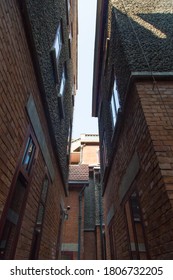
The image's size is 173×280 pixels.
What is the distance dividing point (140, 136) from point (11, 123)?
2.06 meters

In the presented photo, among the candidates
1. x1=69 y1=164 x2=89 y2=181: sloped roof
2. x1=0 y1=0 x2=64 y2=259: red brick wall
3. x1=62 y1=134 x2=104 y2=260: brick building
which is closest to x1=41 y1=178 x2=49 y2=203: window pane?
x1=0 y1=0 x2=64 y2=259: red brick wall

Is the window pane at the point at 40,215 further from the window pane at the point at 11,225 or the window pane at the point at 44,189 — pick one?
the window pane at the point at 11,225

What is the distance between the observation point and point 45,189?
494 centimetres

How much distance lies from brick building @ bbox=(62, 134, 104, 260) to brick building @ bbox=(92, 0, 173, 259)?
18.7 ft

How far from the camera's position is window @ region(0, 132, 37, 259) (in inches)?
118

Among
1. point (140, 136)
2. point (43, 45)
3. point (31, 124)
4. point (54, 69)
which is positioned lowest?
point (140, 136)

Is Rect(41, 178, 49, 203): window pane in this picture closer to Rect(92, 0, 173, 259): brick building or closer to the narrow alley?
the narrow alley

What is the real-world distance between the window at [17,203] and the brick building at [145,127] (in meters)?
1.97

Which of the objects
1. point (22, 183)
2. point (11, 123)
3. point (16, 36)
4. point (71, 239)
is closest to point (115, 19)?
point (16, 36)

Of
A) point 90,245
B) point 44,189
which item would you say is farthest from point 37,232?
point 90,245

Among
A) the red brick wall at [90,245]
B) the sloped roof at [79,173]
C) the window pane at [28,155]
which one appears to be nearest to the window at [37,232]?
the window pane at [28,155]

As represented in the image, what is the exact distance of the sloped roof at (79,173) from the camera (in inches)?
480

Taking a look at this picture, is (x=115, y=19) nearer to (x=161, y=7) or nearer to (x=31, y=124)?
(x=161, y=7)

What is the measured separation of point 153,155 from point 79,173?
10.4 metres
